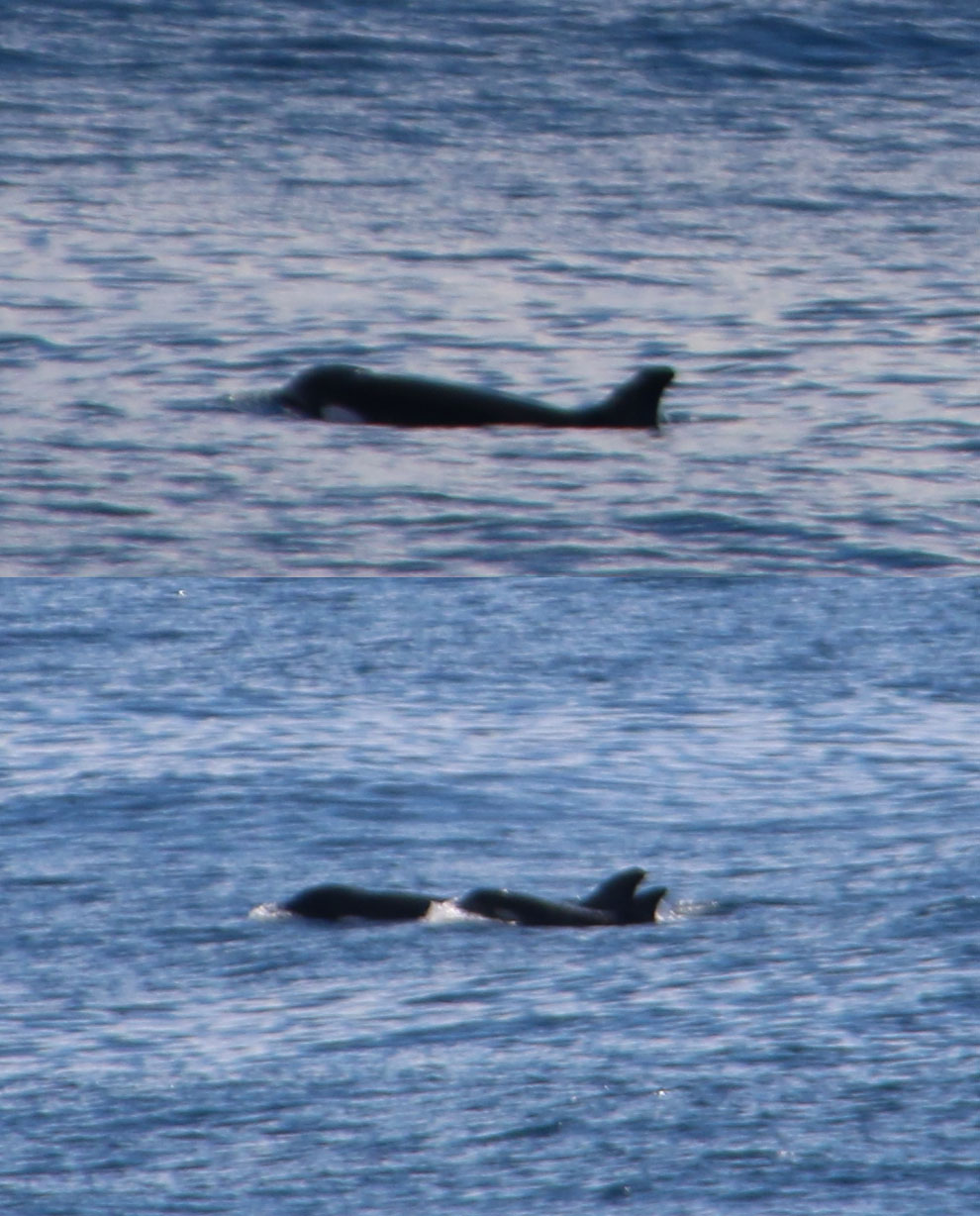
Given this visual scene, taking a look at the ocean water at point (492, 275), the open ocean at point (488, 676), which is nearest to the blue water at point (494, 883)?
the open ocean at point (488, 676)

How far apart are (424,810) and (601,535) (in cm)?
134

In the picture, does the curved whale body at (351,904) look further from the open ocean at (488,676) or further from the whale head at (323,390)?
the whale head at (323,390)

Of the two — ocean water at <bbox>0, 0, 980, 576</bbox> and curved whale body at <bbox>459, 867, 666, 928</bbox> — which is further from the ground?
ocean water at <bbox>0, 0, 980, 576</bbox>

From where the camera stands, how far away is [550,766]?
4.75m

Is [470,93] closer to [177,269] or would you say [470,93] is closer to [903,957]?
[177,269]

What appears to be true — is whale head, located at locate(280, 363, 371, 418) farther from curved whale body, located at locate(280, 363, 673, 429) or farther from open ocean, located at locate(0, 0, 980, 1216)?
open ocean, located at locate(0, 0, 980, 1216)

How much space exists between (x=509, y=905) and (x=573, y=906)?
6.1 inches

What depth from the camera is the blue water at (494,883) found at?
3084mm

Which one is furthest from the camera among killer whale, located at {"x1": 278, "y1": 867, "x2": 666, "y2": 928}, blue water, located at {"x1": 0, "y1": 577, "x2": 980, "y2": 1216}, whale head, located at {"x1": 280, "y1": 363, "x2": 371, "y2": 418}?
whale head, located at {"x1": 280, "y1": 363, "x2": 371, "y2": 418}

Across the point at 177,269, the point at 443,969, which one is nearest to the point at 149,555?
the point at 443,969

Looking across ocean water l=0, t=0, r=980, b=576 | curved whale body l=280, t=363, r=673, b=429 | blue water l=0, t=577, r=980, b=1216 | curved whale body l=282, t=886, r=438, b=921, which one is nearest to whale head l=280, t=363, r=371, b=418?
curved whale body l=280, t=363, r=673, b=429

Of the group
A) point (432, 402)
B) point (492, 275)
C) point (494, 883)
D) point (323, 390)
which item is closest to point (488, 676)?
point (494, 883)

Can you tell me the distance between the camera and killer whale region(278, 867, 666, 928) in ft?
14.3

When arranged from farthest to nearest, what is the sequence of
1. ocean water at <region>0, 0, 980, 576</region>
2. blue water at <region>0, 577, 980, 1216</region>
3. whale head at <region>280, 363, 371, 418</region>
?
whale head at <region>280, 363, 371, 418</region>, ocean water at <region>0, 0, 980, 576</region>, blue water at <region>0, 577, 980, 1216</region>
